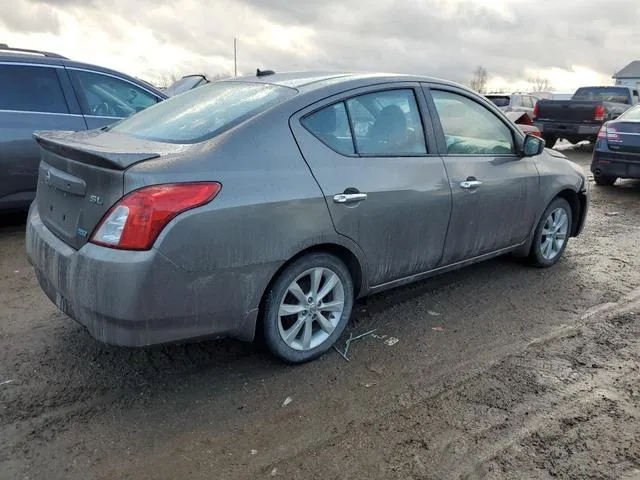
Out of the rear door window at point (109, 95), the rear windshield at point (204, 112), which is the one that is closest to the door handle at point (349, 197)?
the rear windshield at point (204, 112)

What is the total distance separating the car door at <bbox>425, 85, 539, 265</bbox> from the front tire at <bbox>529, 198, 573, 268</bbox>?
0.83 feet

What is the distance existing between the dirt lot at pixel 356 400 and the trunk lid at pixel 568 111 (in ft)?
37.5

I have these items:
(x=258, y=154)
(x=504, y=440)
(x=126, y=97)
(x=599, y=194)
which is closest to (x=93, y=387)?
(x=258, y=154)

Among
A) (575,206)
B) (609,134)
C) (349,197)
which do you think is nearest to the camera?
(349,197)

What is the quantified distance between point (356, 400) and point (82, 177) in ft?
5.93

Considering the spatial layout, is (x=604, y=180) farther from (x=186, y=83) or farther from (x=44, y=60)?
(x=44, y=60)

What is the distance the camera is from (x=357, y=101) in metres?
3.34

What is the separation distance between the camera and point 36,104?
5.59 meters

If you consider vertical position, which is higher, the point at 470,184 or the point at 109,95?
the point at 109,95

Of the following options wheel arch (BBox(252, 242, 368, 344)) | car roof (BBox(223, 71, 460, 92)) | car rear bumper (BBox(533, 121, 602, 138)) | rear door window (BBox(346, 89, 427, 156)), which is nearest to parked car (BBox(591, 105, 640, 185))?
car rear bumper (BBox(533, 121, 602, 138))

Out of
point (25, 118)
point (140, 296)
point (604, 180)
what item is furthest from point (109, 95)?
point (604, 180)

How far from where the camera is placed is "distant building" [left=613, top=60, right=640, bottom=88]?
2766 inches

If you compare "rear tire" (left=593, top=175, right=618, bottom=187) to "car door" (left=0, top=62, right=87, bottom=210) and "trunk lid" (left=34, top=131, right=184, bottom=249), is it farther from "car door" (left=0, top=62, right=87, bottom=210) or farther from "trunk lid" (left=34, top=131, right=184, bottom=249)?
"trunk lid" (left=34, top=131, right=184, bottom=249)

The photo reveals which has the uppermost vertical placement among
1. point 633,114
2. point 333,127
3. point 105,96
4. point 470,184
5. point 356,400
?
point 633,114
